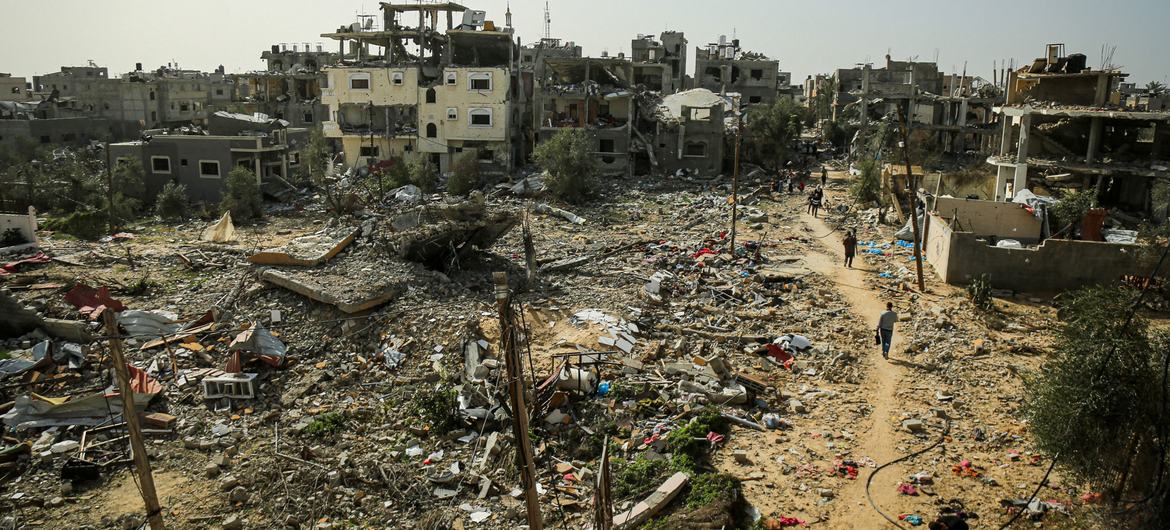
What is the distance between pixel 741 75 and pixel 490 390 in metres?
46.4

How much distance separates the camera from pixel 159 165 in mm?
34906

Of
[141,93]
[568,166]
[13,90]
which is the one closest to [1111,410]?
[568,166]

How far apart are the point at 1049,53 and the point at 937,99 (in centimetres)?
884

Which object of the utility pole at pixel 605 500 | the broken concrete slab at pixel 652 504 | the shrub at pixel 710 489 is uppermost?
the utility pole at pixel 605 500

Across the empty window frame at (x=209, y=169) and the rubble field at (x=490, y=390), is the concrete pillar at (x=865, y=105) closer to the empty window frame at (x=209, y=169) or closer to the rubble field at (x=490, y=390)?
the rubble field at (x=490, y=390)

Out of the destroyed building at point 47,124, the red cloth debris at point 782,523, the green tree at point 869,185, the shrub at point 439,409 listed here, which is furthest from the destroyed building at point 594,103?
the red cloth debris at point 782,523

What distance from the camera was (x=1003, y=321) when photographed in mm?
15648

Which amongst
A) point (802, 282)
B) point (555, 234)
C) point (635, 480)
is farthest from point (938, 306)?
point (555, 234)

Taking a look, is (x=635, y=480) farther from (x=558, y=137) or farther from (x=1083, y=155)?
(x=1083, y=155)

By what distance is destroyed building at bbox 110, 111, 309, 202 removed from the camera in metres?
34.1

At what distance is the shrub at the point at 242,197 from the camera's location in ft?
100

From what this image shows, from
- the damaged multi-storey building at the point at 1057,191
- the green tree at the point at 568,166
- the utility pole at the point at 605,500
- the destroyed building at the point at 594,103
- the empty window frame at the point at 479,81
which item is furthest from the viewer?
the destroyed building at the point at 594,103

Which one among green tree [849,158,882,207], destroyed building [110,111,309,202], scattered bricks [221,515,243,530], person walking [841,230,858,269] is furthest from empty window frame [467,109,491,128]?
scattered bricks [221,515,243,530]

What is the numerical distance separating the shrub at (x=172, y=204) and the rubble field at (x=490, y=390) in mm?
10825
